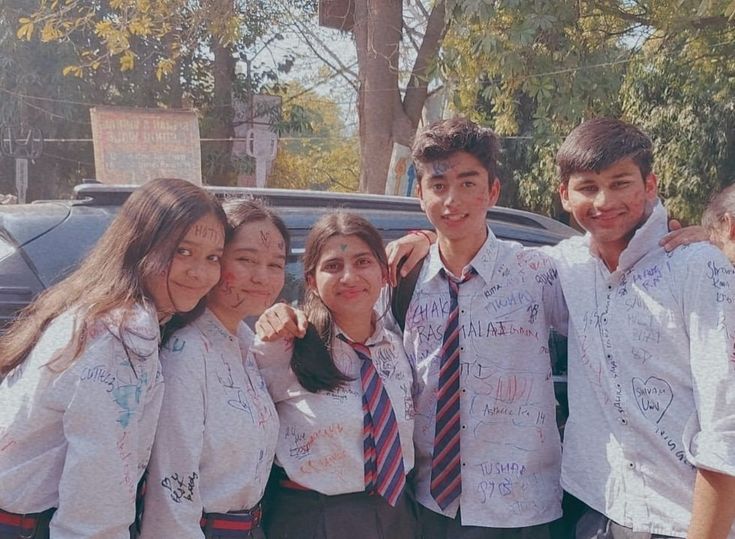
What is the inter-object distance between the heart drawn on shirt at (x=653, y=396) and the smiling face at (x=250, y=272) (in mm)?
1054

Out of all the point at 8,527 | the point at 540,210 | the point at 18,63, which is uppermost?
the point at 18,63

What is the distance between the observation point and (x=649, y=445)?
203 centimetres

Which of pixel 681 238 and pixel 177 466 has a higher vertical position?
pixel 681 238

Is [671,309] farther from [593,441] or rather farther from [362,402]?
[362,402]

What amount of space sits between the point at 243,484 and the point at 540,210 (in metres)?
12.8

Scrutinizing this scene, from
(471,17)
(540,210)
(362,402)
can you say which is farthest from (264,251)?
(540,210)

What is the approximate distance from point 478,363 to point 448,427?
218mm

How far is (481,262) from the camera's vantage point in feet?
8.01

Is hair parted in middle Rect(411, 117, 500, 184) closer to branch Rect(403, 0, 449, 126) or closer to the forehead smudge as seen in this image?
the forehead smudge

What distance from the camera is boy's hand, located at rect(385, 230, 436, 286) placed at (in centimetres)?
256
